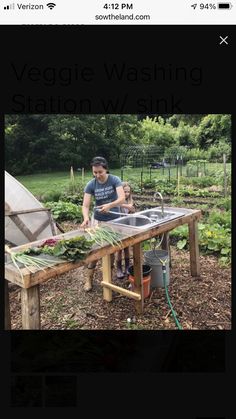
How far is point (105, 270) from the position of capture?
3467 millimetres

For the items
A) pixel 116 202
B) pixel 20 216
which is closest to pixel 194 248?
pixel 116 202

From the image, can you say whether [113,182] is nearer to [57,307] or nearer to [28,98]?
[57,307]

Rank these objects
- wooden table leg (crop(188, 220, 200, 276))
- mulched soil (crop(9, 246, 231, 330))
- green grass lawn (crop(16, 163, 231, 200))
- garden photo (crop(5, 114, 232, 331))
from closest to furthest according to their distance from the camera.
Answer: garden photo (crop(5, 114, 232, 331)) → mulched soil (crop(9, 246, 231, 330)) → wooden table leg (crop(188, 220, 200, 276)) → green grass lawn (crop(16, 163, 231, 200))

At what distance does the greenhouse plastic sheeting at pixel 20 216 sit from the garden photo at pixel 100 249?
12 mm

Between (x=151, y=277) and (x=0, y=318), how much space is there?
83.8 inches

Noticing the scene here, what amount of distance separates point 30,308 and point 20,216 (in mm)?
1911

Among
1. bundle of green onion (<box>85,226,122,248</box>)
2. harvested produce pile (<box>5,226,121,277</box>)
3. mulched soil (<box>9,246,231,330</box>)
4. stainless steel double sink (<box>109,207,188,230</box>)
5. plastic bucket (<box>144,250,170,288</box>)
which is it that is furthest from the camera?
plastic bucket (<box>144,250,170,288</box>)

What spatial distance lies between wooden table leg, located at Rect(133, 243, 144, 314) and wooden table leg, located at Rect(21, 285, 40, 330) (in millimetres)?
1216

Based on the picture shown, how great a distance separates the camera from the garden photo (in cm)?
236

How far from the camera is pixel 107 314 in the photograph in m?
3.19
